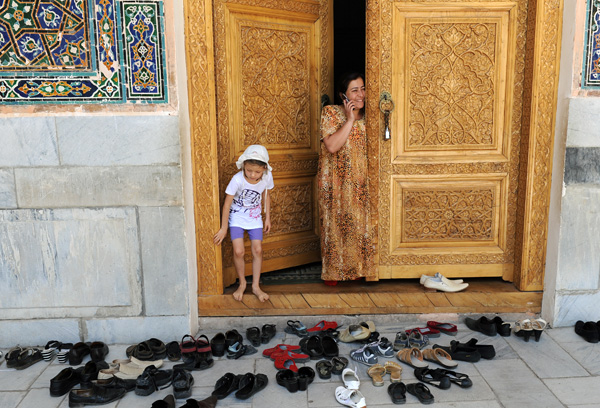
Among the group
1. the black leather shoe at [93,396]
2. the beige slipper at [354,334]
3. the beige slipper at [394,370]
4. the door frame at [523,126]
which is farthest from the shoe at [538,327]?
the black leather shoe at [93,396]

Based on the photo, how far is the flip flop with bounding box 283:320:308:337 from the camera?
3410mm

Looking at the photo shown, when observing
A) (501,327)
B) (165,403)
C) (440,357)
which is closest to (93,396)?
(165,403)

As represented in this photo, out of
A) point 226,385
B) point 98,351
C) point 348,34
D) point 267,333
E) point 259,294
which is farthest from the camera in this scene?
point 348,34

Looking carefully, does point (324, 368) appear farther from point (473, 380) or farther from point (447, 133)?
point (447, 133)

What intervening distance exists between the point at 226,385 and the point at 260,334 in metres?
0.68

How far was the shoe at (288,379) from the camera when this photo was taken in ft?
8.94

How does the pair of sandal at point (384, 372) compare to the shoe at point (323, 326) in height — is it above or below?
below

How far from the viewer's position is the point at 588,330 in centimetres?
329

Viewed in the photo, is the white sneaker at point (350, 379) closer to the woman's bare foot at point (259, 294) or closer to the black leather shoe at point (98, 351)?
the woman's bare foot at point (259, 294)

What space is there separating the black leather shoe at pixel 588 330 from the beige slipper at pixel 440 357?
1044 millimetres

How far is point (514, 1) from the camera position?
3.48 m

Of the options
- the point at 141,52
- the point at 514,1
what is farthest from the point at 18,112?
the point at 514,1

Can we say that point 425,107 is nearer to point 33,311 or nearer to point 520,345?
point 520,345

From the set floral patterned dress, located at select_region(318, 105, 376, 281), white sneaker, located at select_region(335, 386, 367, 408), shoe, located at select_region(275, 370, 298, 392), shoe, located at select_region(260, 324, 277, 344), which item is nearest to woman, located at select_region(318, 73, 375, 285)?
floral patterned dress, located at select_region(318, 105, 376, 281)
